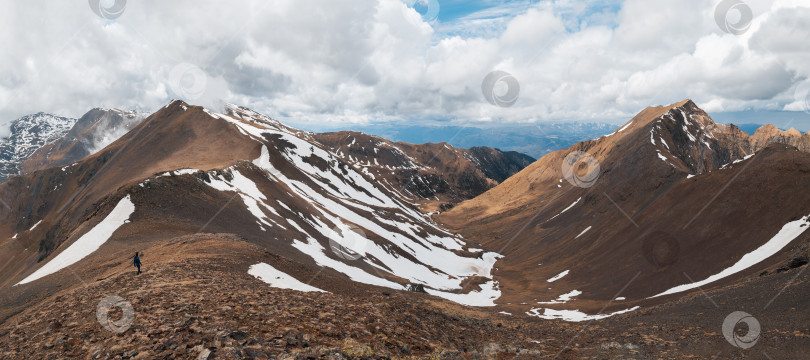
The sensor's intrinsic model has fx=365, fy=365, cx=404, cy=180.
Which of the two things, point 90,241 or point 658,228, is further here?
point 658,228

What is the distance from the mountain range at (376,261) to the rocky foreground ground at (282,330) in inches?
4.7

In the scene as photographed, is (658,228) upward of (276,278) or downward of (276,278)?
upward

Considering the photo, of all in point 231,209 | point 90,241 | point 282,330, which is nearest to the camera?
point 282,330

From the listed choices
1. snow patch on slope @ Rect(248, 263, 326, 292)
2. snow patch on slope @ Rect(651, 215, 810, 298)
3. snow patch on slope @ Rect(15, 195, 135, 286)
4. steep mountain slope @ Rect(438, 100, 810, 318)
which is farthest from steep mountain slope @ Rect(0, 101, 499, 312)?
snow patch on slope @ Rect(651, 215, 810, 298)

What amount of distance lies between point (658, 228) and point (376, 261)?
53966mm

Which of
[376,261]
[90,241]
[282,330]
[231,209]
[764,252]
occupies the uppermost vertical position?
[231,209]

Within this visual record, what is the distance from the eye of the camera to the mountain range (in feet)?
47.0

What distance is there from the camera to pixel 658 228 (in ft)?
227

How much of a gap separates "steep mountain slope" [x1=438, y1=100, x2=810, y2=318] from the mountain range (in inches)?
17.4

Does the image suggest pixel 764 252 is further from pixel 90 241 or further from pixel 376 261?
pixel 90 241

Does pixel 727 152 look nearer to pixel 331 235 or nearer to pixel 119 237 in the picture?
pixel 331 235

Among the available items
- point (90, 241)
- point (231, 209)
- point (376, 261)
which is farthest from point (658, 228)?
point (90, 241)

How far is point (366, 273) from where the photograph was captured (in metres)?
54.5

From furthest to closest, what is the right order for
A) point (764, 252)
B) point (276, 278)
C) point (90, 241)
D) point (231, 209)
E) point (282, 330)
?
point (231, 209) < point (764, 252) < point (90, 241) < point (276, 278) < point (282, 330)
